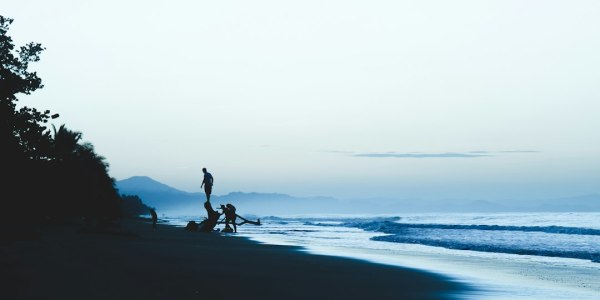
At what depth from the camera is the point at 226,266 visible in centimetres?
1326

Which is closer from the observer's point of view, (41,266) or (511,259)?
(41,266)

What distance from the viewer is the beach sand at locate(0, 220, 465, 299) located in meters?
8.15

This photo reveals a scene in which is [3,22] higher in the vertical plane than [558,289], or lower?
higher

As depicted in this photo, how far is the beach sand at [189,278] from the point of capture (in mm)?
8148

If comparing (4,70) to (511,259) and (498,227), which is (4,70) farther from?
(498,227)

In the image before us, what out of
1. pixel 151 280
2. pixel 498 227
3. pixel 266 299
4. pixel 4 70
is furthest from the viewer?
pixel 498 227

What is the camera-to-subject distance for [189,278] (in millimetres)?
10156

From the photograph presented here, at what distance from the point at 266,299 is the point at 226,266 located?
4.99 m

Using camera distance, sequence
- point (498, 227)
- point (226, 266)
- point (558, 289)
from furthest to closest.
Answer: point (498, 227), point (226, 266), point (558, 289)

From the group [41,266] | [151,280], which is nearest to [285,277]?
[151,280]

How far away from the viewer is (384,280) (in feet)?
39.6

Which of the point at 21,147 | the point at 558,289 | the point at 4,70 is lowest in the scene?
the point at 558,289

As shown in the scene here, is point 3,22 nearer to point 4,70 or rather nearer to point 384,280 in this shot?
point 4,70

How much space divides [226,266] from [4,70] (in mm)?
19302
